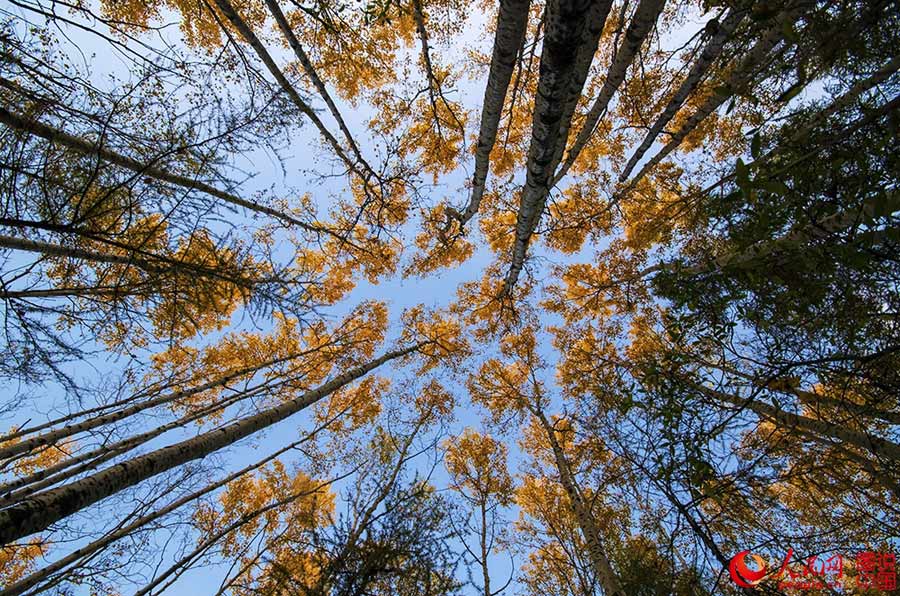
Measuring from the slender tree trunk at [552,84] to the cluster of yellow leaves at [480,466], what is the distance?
669cm

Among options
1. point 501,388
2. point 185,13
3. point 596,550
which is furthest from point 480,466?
point 185,13

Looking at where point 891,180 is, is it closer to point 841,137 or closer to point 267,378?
point 841,137

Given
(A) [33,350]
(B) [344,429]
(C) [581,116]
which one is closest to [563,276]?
(C) [581,116]

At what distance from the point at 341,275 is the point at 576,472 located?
6.83m

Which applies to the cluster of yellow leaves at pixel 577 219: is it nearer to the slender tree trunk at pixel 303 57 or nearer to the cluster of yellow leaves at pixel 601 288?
the cluster of yellow leaves at pixel 601 288

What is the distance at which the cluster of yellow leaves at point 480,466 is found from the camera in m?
7.82

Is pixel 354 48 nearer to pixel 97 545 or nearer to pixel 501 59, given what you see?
pixel 501 59

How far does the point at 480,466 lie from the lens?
8.44 m

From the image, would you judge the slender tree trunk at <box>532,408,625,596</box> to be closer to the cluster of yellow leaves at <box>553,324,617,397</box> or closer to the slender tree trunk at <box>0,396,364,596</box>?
the cluster of yellow leaves at <box>553,324,617,397</box>

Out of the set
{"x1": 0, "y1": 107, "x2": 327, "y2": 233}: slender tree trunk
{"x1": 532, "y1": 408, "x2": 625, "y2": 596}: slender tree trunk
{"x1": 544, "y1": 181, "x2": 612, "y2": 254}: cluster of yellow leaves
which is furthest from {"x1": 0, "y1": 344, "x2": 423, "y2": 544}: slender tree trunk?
{"x1": 544, "y1": 181, "x2": 612, "y2": 254}: cluster of yellow leaves

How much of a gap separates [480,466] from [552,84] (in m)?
8.32

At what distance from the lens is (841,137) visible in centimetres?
194

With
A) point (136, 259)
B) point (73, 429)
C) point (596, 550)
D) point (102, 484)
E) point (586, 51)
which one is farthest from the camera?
point (596, 550)

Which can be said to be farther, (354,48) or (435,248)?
(435,248)
